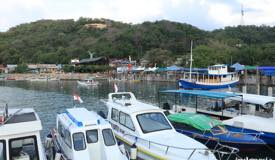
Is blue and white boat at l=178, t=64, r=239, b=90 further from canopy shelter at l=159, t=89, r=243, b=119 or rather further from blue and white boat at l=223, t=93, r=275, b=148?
blue and white boat at l=223, t=93, r=275, b=148

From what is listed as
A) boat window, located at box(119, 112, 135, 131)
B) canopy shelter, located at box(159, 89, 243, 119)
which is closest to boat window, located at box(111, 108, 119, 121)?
boat window, located at box(119, 112, 135, 131)

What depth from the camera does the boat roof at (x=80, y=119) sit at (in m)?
10.3

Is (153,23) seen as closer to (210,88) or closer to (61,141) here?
(210,88)

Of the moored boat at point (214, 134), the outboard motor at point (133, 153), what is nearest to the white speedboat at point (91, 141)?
the outboard motor at point (133, 153)

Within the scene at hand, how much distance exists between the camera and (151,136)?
12180mm

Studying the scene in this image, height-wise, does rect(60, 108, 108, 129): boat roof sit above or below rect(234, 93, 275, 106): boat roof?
above

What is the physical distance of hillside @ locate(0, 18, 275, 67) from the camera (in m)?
112

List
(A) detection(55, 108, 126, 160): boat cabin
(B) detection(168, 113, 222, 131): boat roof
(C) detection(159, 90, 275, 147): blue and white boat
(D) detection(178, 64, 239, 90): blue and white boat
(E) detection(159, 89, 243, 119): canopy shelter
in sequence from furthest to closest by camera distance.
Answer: (D) detection(178, 64, 239, 90): blue and white boat → (E) detection(159, 89, 243, 119): canopy shelter → (C) detection(159, 90, 275, 147): blue and white boat → (B) detection(168, 113, 222, 131): boat roof → (A) detection(55, 108, 126, 160): boat cabin

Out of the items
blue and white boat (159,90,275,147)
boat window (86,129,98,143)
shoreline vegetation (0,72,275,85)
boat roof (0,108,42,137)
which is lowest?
shoreline vegetation (0,72,275,85)

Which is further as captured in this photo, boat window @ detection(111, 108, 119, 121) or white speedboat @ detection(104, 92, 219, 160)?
boat window @ detection(111, 108, 119, 121)

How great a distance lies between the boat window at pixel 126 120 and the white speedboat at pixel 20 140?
19.0ft

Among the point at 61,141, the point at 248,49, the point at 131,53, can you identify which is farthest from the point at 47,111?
the point at 131,53

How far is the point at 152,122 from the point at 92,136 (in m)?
3.67

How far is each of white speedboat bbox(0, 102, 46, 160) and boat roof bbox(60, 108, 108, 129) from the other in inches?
103
